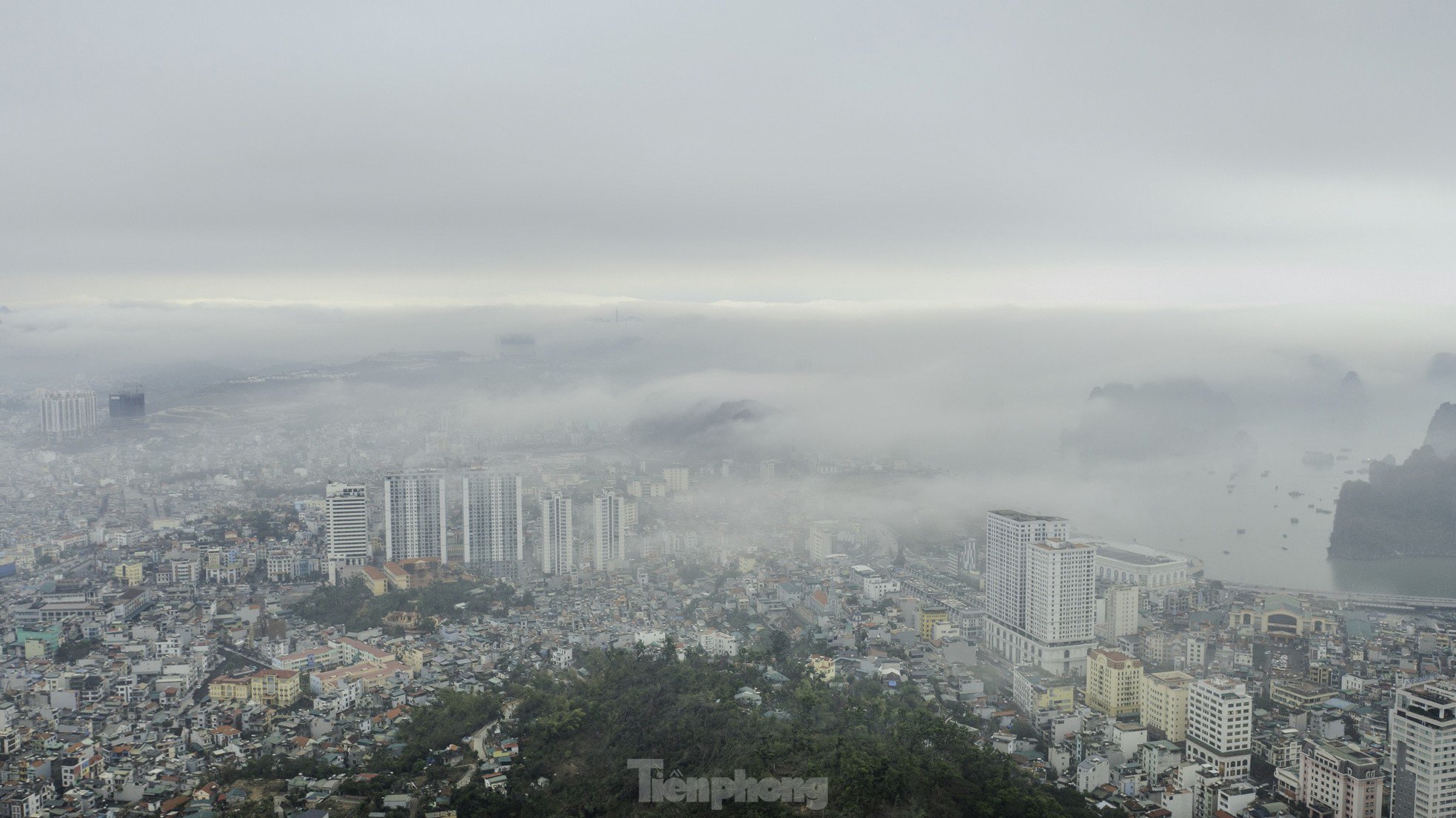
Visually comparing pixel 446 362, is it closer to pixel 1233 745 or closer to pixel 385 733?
pixel 385 733

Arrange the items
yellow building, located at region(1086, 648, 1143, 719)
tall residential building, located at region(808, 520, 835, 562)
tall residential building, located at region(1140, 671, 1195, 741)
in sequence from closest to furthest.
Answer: tall residential building, located at region(1140, 671, 1195, 741)
yellow building, located at region(1086, 648, 1143, 719)
tall residential building, located at region(808, 520, 835, 562)

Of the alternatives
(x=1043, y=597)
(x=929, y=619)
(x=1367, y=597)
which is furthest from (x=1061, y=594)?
(x=1367, y=597)

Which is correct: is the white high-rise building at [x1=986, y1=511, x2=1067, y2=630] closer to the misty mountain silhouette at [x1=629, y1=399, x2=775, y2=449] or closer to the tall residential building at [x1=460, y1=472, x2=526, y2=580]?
the tall residential building at [x1=460, y1=472, x2=526, y2=580]

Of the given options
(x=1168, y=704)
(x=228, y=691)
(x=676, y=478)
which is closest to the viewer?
(x=1168, y=704)

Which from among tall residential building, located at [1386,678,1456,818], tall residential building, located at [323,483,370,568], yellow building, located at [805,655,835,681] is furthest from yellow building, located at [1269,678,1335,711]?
tall residential building, located at [323,483,370,568]

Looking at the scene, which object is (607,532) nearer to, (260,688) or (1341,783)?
(260,688)

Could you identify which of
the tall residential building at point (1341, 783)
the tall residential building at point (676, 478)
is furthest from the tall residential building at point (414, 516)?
the tall residential building at point (1341, 783)
